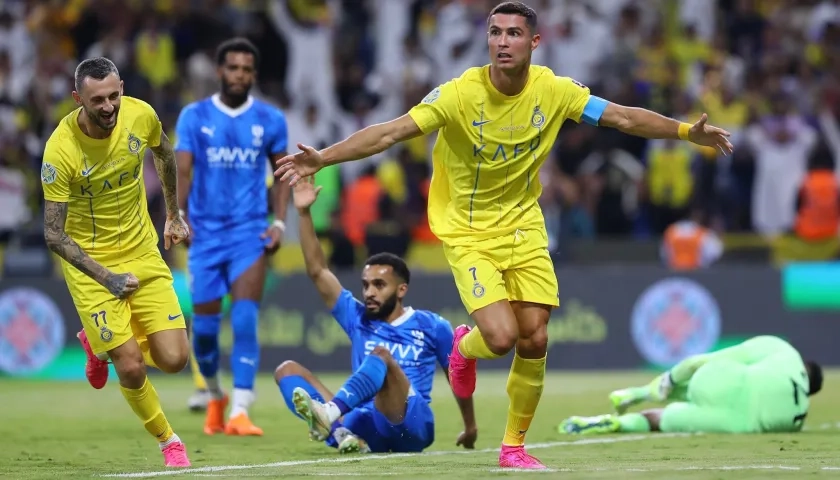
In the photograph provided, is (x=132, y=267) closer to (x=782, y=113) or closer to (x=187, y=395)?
(x=187, y=395)

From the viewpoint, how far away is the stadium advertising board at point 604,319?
1744 centimetres

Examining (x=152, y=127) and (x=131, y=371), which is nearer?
(x=131, y=371)

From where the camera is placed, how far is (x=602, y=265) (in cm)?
1867

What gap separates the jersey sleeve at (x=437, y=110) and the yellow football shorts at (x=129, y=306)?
195cm

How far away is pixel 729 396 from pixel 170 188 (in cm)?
456

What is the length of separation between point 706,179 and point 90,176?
41.0 feet

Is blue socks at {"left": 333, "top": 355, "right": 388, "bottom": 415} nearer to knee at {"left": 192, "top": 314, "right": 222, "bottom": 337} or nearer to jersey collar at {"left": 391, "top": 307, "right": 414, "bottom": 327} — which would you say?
jersey collar at {"left": 391, "top": 307, "right": 414, "bottom": 327}

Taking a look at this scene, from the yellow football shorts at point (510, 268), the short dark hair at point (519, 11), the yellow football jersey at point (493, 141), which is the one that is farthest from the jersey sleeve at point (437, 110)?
the yellow football shorts at point (510, 268)

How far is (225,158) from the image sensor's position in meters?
11.7

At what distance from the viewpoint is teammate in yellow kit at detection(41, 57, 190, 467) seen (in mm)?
8578

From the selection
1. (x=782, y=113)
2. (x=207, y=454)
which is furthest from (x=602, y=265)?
(x=207, y=454)

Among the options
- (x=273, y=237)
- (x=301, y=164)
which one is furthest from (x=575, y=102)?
(x=273, y=237)

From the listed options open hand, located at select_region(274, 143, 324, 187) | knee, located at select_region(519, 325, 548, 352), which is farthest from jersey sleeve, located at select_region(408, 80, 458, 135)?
knee, located at select_region(519, 325, 548, 352)

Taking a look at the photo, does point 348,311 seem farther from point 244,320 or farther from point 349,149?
point 349,149
